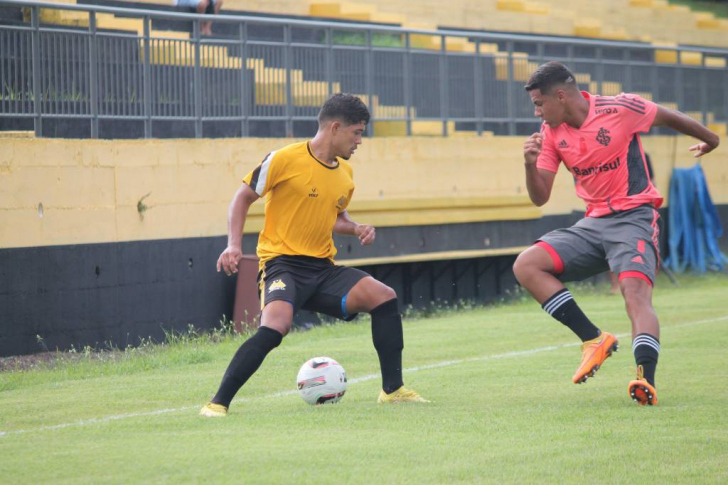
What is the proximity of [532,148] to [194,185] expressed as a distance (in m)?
7.53

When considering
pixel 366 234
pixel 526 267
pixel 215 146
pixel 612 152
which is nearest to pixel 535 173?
pixel 612 152

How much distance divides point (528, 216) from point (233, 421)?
12.7m

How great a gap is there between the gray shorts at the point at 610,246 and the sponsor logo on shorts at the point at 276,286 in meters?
1.85

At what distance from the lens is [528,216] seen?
1955 cm

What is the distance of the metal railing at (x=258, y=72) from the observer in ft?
44.1

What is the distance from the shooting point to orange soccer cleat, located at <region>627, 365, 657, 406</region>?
7.67 metres

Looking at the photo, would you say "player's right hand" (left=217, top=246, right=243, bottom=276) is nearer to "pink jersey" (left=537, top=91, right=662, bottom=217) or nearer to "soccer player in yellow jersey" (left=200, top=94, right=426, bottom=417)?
"soccer player in yellow jersey" (left=200, top=94, right=426, bottom=417)

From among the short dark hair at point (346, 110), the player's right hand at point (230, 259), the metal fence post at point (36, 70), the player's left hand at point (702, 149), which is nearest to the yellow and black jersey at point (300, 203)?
the short dark hair at point (346, 110)

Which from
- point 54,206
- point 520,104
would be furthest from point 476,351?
point 520,104

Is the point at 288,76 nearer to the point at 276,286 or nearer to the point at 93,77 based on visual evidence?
the point at 93,77

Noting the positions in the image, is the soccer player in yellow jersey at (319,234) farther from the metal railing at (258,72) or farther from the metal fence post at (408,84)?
the metal fence post at (408,84)

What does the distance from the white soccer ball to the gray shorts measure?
1.66 meters

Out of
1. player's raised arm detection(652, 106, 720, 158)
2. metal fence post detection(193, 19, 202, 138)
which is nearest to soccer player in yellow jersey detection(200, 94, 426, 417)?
player's raised arm detection(652, 106, 720, 158)

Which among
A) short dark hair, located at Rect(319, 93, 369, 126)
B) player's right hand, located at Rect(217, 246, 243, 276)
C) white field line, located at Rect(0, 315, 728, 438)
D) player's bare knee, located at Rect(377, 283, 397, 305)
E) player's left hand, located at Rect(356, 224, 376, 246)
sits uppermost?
short dark hair, located at Rect(319, 93, 369, 126)
